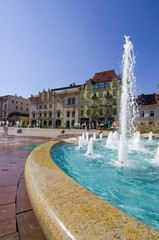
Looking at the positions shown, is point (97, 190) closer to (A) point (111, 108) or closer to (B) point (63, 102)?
(A) point (111, 108)

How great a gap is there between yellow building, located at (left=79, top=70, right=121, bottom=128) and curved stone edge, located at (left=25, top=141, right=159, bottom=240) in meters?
34.1

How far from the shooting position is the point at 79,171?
139 inches

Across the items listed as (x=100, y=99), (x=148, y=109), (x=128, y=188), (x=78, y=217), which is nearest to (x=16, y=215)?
(x=78, y=217)

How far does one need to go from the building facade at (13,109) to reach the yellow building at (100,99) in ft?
90.6

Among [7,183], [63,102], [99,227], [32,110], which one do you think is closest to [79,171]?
[7,183]

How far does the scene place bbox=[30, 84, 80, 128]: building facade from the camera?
4075 centimetres

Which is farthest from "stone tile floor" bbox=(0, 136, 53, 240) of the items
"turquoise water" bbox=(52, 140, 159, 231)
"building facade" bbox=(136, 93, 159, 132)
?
"building facade" bbox=(136, 93, 159, 132)

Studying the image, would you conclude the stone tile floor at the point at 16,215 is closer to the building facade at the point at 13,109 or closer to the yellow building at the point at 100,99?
the yellow building at the point at 100,99

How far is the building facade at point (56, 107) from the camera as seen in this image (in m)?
40.8

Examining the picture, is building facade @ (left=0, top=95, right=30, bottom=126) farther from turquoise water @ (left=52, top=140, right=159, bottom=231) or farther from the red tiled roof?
turquoise water @ (left=52, top=140, right=159, bottom=231)

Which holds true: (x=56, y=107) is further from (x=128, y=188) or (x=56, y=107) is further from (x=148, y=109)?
(x=128, y=188)

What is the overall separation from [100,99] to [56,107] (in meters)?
16.1

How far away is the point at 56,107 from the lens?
145 ft

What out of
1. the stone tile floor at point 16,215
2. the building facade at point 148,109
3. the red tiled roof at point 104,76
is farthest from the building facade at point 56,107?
the stone tile floor at point 16,215
